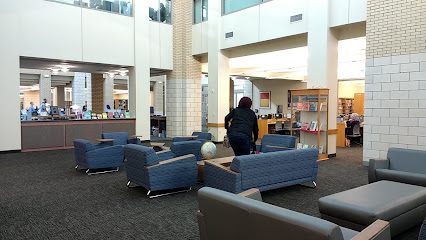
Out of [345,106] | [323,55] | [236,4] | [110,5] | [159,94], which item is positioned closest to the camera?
[323,55]

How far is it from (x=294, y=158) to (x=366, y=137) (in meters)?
3.69

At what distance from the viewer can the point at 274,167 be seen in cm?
477

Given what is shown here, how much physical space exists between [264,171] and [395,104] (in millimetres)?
4379

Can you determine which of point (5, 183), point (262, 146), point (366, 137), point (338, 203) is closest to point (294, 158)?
point (338, 203)

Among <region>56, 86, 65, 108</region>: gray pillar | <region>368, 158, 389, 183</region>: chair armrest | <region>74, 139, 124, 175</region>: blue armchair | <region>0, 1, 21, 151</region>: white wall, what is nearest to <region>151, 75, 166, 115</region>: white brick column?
<region>56, 86, 65, 108</region>: gray pillar

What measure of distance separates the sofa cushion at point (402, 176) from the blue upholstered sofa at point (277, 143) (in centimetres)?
221

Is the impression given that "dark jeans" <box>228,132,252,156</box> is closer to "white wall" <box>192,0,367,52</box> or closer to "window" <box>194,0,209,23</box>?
"white wall" <box>192,0,367,52</box>

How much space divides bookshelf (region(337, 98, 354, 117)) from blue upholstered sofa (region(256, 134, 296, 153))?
1151cm

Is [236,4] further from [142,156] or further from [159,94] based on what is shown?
[159,94]

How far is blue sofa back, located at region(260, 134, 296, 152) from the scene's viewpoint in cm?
686

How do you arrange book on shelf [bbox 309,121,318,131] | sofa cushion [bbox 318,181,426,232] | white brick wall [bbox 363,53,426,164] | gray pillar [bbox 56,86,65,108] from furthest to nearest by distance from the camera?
gray pillar [bbox 56,86,65,108] < book on shelf [bbox 309,121,318,131] < white brick wall [bbox 363,53,426,164] < sofa cushion [bbox 318,181,426,232]

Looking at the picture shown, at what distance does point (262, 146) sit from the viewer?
7.38 metres

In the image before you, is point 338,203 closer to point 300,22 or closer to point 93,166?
point 93,166

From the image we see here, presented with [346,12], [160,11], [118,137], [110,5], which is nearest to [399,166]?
[346,12]
